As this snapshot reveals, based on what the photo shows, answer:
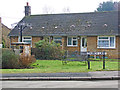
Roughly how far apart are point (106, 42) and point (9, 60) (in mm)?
13687

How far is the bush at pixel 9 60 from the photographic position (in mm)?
15403

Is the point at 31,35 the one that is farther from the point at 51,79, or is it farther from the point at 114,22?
the point at 51,79

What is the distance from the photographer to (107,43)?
2542cm

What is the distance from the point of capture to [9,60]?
1544cm

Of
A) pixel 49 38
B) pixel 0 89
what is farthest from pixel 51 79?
pixel 49 38

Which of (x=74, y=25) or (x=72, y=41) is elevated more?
(x=74, y=25)

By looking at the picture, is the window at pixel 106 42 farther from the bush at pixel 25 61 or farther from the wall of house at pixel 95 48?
the bush at pixel 25 61

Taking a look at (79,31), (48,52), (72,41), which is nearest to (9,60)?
(48,52)

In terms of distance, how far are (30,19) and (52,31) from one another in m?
5.68

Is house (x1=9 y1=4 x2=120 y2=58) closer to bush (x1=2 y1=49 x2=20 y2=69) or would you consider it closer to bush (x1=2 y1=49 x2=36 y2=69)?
bush (x1=2 y1=49 x2=36 y2=69)

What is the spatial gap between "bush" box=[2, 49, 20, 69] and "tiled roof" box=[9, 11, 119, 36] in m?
12.4

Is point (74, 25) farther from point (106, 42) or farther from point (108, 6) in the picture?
point (108, 6)

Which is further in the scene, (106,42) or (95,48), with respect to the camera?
(95,48)

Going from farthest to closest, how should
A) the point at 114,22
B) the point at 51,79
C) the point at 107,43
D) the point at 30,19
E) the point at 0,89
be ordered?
the point at 30,19, the point at 114,22, the point at 107,43, the point at 51,79, the point at 0,89
